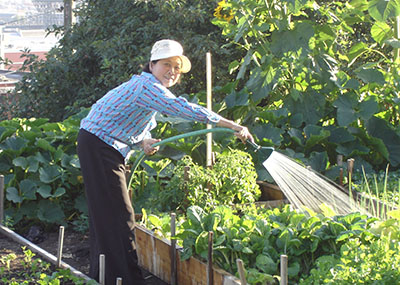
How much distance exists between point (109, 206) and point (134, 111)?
1.81 feet

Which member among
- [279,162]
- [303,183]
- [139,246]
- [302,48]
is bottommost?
[139,246]

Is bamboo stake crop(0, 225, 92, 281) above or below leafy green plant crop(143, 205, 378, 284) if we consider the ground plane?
below

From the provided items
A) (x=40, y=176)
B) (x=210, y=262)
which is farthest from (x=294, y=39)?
(x=210, y=262)

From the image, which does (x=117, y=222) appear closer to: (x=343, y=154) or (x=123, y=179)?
(x=123, y=179)

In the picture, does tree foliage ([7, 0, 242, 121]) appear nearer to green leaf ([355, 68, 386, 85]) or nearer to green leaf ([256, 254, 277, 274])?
green leaf ([355, 68, 386, 85])

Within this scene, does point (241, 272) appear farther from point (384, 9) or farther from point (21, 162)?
point (384, 9)

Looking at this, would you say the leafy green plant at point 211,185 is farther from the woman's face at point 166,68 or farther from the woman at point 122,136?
the woman's face at point 166,68

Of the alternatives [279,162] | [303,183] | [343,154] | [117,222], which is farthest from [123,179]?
[343,154]

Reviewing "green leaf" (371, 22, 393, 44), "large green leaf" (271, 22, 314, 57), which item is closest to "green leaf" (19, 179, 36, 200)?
"large green leaf" (271, 22, 314, 57)

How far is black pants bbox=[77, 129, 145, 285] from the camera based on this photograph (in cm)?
372

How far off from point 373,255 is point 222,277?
840 mm

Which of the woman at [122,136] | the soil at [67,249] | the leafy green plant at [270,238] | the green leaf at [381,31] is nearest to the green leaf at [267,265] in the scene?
the leafy green plant at [270,238]

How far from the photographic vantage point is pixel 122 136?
372 cm

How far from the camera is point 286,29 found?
596cm
